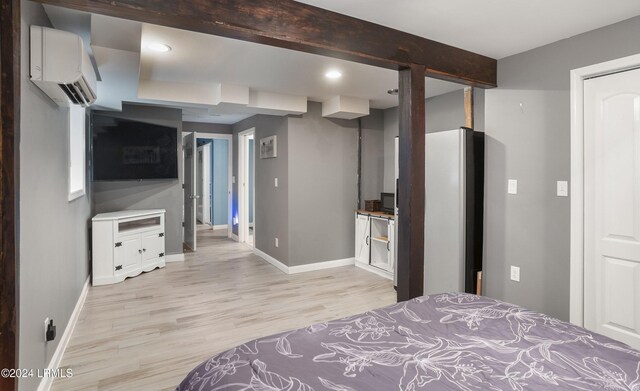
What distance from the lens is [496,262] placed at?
310cm

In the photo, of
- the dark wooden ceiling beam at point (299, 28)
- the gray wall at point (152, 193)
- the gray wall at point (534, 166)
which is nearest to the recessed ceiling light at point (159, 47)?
the dark wooden ceiling beam at point (299, 28)

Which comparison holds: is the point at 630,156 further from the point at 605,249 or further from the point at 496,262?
the point at 496,262

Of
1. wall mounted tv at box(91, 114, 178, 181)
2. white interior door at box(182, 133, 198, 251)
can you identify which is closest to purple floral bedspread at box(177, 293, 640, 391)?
wall mounted tv at box(91, 114, 178, 181)

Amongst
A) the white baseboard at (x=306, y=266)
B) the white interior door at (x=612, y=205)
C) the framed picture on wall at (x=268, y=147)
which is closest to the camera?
the white interior door at (x=612, y=205)

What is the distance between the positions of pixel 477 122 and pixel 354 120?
5.91 ft

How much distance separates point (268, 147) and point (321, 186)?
1.02 m

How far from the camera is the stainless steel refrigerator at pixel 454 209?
3.08 meters

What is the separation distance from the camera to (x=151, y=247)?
15.7 feet

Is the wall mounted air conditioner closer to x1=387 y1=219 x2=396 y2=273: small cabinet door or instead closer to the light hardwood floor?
the light hardwood floor

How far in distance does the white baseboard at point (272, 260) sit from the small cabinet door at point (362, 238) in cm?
106

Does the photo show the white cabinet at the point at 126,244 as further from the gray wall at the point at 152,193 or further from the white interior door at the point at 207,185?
the white interior door at the point at 207,185

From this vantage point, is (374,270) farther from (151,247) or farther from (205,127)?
(205,127)

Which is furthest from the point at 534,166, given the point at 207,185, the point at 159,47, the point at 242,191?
the point at 207,185

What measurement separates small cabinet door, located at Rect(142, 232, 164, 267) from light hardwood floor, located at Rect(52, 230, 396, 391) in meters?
0.21
